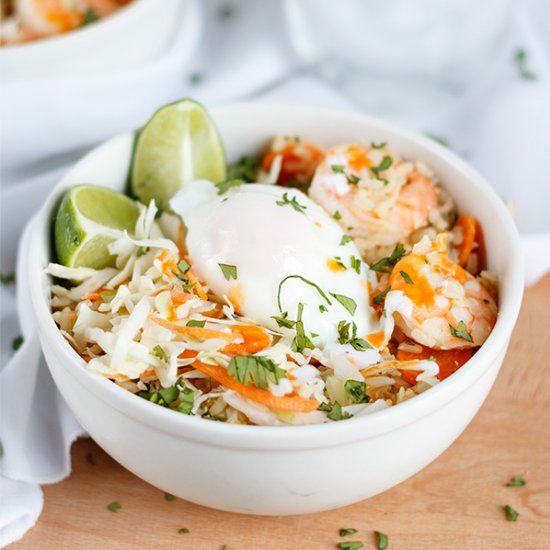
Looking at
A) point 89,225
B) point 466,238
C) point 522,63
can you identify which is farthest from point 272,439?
point 522,63

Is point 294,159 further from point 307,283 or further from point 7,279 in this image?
point 7,279

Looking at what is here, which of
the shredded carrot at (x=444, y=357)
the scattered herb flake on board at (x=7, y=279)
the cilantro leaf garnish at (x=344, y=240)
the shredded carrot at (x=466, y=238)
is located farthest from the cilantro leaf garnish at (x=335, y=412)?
the scattered herb flake on board at (x=7, y=279)

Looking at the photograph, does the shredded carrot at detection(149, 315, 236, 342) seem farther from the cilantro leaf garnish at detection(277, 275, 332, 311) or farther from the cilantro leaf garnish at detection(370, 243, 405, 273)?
the cilantro leaf garnish at detection(370, 243, 405, 273)

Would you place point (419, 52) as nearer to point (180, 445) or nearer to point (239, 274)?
point (239, 274)

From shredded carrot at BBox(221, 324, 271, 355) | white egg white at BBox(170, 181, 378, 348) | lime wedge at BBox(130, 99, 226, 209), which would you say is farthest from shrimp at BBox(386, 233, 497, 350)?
lime wedge at BBox(130, 99, 226, 209)

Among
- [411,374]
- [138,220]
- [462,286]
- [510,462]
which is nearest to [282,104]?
[138,220]
